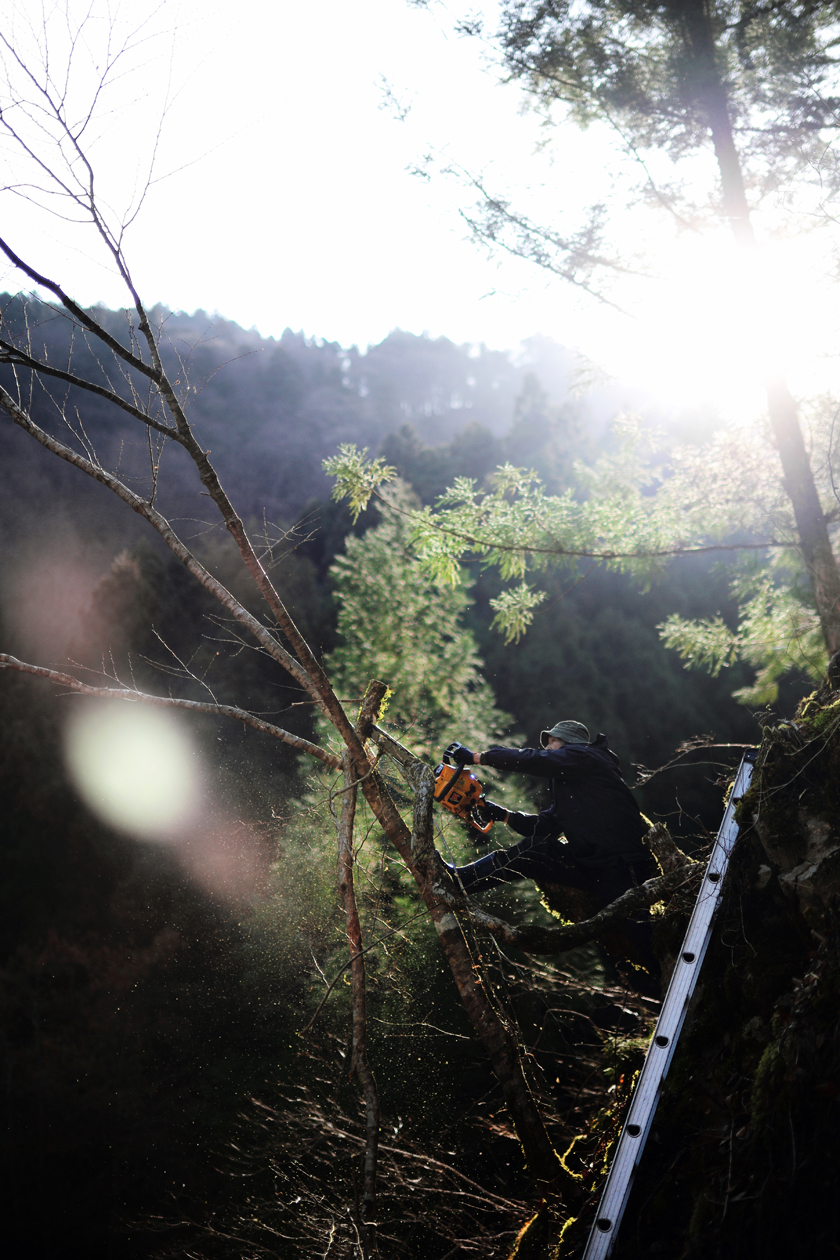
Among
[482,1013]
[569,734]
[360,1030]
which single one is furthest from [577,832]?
[360,1030]

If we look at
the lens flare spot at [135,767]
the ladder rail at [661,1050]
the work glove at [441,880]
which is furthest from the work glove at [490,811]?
the lens flare spot at [135,767]

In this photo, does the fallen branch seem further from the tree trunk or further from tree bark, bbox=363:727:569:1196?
the tree trunk

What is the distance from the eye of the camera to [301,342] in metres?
48.1

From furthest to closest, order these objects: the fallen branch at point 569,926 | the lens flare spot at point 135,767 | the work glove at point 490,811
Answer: the lens flare spot at point 135,767 → the work glove at point 490,811 → the fallen branch at point 569,926

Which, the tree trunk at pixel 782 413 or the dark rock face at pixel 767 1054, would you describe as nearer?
the dark rock face at pixel 767 1054

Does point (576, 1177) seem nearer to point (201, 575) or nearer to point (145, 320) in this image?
point (201, 575)

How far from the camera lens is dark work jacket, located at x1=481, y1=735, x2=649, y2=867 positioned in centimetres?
340

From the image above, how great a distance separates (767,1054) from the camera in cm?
193

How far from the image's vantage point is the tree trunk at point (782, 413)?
14.5ft

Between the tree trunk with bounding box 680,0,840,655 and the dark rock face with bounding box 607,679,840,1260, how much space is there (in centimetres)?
190

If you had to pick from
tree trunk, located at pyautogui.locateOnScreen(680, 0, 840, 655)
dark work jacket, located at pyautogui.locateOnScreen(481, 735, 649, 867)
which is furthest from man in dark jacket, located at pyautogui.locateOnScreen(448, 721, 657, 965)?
tree trunk, located at pyautogui.locateOnScreen(680, 0, 840, 655)

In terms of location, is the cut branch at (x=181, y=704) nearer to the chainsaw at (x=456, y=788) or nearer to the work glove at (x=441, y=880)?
the chainsaw at (x=456, y=788)

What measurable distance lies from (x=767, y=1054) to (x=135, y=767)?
12.1m

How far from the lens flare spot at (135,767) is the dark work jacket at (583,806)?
27.3ft
